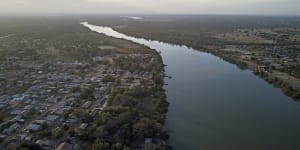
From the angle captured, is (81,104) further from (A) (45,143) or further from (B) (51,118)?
(A) (45,143)

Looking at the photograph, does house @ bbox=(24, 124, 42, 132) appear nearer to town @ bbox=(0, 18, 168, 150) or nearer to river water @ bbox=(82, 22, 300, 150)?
town @ bbox=(0, 18, 168, 150)

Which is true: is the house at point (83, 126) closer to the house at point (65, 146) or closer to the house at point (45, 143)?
the house at point (65, 146)

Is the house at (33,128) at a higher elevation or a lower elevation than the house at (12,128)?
higher

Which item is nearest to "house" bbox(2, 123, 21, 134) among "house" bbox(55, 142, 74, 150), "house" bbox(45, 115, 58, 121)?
"house" bbox(45, 115, 58, 121)

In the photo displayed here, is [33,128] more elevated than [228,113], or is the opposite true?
[33,128]

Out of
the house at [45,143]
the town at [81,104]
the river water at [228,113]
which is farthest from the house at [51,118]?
the river water at [228,113]

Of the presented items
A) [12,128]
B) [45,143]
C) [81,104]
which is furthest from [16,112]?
[45,143]

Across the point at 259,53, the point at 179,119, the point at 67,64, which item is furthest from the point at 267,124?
the point at 259,53

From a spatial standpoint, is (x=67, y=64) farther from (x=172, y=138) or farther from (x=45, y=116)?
(x=172, y=138)
